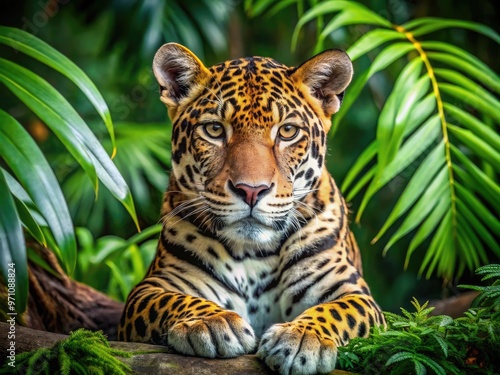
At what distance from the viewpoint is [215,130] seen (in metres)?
4.76

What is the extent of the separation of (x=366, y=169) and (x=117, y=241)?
3234mm

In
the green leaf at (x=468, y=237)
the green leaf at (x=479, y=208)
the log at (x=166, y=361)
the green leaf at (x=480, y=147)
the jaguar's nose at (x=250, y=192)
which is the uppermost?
the green leaf at (x=480, y=147)

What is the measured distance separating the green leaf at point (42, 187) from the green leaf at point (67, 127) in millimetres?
205

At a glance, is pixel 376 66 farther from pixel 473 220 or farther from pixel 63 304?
pixel 63 304

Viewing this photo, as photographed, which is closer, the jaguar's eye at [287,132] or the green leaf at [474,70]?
the jaguar's eye at [287,132]

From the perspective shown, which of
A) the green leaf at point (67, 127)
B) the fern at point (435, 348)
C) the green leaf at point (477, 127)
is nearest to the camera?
the fern at point (435, 348)

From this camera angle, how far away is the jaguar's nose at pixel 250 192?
4.37 metres

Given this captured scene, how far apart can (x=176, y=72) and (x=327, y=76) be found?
0.94m

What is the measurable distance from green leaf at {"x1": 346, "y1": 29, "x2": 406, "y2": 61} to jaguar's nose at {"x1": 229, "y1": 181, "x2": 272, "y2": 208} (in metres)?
1.91

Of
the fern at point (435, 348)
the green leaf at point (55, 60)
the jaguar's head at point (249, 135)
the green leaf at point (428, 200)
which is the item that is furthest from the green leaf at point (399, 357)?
the green leaf at point (428, 200)

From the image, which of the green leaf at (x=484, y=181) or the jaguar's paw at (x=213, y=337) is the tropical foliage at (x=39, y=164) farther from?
the green leaf at (x=484, y=181)

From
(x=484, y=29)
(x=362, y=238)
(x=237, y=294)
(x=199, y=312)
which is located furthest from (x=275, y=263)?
(x=362, y=238)

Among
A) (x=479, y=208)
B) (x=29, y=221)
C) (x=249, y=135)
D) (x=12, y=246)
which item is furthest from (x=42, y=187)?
(x=479, y=208)

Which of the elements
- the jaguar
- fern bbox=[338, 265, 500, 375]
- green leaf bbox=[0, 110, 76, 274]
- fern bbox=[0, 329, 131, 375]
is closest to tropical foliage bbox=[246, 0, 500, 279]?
the jaguar
